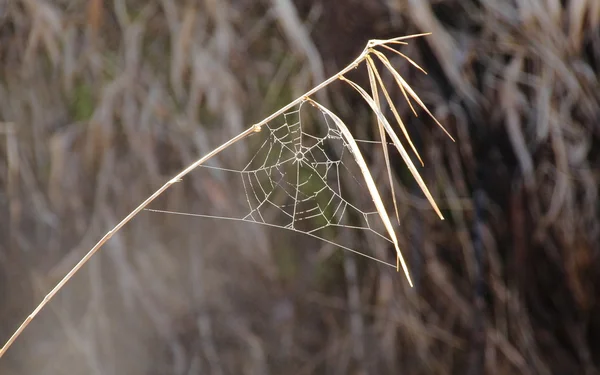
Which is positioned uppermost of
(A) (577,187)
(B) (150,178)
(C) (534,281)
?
(B) (150,178)

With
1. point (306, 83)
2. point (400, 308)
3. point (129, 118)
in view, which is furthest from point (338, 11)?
point (400, 308)

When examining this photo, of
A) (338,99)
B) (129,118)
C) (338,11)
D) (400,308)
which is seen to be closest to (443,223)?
(400,308)

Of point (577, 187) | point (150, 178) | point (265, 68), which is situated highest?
point (265, 68)

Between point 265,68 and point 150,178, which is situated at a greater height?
point 265,68

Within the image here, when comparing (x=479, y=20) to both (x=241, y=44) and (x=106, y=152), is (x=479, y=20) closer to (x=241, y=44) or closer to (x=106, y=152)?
(x=241, y=44)

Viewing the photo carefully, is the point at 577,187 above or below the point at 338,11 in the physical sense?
below

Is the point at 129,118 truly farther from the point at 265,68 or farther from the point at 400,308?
the point at 400,308
